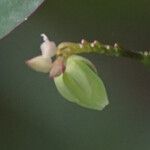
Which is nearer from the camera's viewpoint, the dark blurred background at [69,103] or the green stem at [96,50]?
the green stem at [96,50]

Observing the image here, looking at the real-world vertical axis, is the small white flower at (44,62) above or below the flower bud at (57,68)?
above

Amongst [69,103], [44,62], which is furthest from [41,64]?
[69,103]

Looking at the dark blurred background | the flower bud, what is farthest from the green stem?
the dark blurred background

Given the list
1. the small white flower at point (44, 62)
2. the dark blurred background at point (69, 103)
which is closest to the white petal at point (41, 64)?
the small white flower at point (44, 62)

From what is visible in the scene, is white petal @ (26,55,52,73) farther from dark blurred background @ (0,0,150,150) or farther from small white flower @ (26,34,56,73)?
dark blurred background @ (0,0,150,150)

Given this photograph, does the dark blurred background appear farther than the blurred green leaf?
Yes

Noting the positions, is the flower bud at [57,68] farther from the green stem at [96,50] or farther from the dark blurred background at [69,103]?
the dark blurred background at [69,103]

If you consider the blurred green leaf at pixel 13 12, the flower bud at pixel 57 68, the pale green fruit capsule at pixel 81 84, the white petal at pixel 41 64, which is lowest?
the pale green fruit capsule at pixel 81 84
